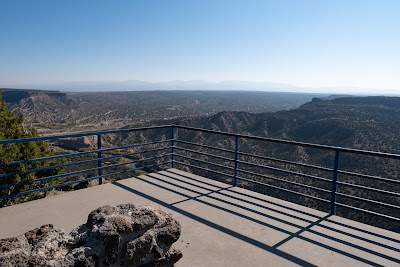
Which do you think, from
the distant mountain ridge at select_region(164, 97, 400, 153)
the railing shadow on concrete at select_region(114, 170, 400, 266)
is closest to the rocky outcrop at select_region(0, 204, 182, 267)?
the railing shadow on concrete at select_region(114, 170, 400, 266)

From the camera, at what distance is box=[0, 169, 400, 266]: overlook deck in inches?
169

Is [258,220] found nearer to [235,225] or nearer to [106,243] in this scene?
[235,225]

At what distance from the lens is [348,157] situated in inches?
1695

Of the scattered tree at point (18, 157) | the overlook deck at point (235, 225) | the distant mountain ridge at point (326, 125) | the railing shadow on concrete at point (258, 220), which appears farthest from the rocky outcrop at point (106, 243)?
the distant mountain ridge at point (326, 125)

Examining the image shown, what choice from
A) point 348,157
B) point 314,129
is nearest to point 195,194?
point 348,157

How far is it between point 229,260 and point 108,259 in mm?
1789

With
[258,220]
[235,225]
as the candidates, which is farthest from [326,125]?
[235,225]

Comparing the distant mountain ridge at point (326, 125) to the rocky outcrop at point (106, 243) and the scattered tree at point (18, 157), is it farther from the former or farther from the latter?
the rocky outcrop at point (106, 243)

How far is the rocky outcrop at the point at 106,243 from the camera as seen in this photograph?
2771mm

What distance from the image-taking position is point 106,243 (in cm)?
296

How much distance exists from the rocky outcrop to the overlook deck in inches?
32.6

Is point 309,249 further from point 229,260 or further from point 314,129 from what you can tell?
point 314,129

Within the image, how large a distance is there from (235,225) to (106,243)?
277 centimetres

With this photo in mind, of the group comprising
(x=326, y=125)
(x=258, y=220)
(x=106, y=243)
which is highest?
(x=106, y=243)
